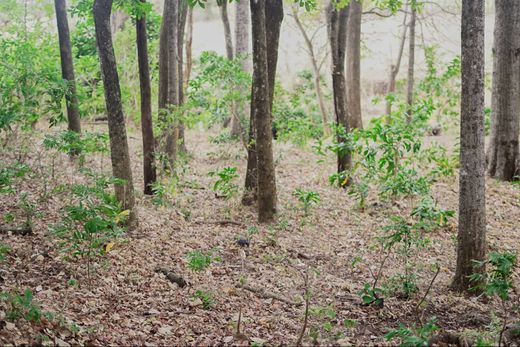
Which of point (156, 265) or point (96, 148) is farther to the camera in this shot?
point (96, 148)

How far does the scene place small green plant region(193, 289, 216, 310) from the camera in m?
5.36

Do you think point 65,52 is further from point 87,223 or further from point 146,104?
point 87,223

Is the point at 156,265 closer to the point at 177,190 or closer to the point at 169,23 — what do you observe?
→ the point at 177,190

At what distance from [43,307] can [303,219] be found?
502 cm

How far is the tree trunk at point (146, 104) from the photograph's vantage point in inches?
336

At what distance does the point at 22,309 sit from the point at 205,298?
5.80 feet

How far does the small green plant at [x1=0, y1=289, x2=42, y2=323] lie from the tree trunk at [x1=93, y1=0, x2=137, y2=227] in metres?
2.18

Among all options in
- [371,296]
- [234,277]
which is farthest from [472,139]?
[234,277]

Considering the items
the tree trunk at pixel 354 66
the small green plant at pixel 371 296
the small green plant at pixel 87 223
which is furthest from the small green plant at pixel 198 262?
the tree trunk at pixel 354 66

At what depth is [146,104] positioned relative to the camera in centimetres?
872

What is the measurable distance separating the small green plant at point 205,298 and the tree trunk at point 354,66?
24.7 ft

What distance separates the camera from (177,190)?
1005 centimetres

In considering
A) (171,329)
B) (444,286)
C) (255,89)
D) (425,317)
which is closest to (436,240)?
(444,286)

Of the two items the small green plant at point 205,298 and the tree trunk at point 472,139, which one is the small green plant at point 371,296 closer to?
the tree trunk at point 472,139
